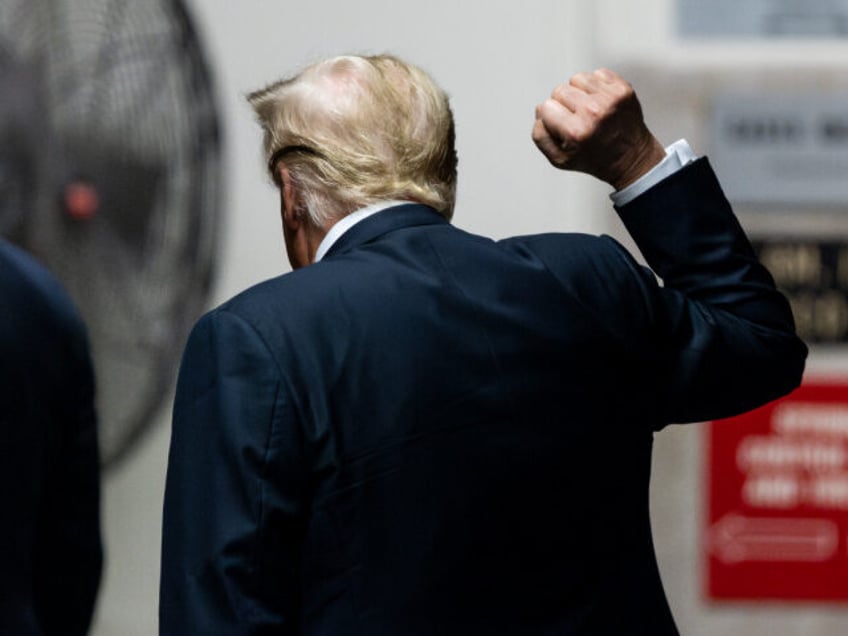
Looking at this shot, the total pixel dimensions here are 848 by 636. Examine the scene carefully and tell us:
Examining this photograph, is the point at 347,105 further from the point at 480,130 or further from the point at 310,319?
the point at 480,130

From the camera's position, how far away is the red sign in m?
3.76

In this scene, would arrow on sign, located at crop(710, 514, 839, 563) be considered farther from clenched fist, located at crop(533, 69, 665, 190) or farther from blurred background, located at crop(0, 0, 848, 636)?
clenched fist, located at crop(533, 69, 665, 190)

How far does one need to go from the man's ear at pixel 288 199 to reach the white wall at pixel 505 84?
1940 millimetres

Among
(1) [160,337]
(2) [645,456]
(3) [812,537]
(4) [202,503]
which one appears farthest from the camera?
(3) [812,537]

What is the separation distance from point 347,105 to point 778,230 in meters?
2.18

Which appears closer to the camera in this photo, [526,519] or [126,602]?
[526,519]

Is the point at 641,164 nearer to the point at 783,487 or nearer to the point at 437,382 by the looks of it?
the point at 437,382

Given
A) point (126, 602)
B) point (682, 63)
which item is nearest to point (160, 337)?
point (126, 602)

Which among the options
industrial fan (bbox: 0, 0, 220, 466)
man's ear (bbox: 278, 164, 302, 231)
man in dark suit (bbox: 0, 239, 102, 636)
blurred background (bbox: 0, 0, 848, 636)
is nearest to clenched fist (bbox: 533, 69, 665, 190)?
man's ear (bbox: 278, 164, 302, 231)

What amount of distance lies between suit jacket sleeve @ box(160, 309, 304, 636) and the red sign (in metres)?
2.23

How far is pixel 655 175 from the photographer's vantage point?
5.86ft

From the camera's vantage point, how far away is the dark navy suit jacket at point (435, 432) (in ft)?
5.35

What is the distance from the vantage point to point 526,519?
1692 mm

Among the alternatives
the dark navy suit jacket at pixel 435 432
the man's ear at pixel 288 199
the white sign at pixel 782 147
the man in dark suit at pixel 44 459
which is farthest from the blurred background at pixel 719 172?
the dark navy suit jacket at pixel 435 432
